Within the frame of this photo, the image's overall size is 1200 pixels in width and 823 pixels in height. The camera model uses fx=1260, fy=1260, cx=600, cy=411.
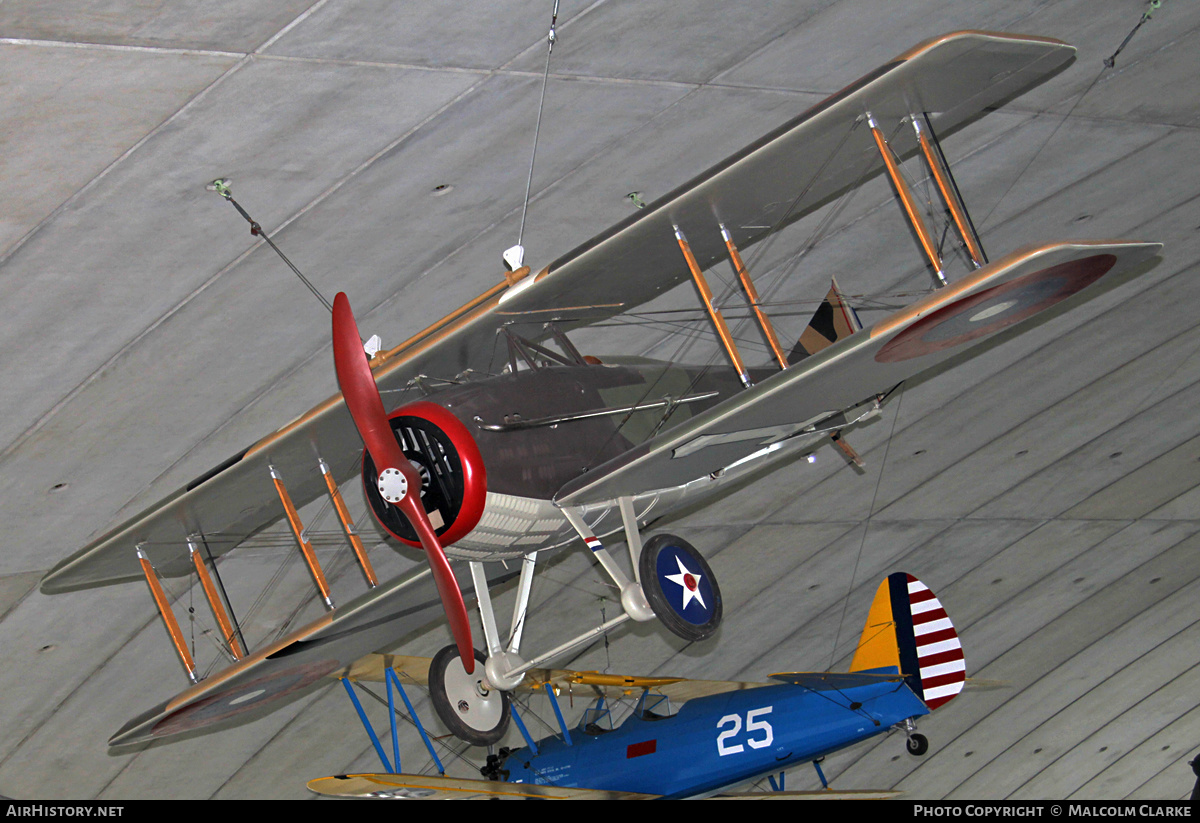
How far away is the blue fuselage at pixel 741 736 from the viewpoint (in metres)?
10.8

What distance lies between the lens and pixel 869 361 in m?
7.29

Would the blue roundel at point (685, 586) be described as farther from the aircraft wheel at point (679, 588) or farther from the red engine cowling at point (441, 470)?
the red engine cowling at point (441, 470)

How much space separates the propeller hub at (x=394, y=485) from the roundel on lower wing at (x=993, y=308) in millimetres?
2783

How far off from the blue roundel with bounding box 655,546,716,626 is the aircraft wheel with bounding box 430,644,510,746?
1849 mm

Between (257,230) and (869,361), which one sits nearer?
(869,361)

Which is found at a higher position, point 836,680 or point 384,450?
point 384,450

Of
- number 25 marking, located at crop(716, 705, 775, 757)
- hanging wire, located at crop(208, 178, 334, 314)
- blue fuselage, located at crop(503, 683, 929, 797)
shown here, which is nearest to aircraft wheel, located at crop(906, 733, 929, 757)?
blue fuselage, located at crop(503, 683, 929, 797)

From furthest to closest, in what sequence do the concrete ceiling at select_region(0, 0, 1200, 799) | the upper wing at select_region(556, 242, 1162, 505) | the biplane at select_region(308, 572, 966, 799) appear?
the biplane at select_region(308, 572, 966, 799), the concrete ceiling at select_region(0, 0, 1200, 799), the upper wing at select_region(556, 242, 1162, 505)

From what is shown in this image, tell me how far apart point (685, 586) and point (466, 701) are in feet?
7.06

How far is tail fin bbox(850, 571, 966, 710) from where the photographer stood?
1206 cm

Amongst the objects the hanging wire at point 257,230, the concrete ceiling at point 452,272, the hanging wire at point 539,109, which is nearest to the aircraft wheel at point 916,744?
the concrete ceiling at point 452,272

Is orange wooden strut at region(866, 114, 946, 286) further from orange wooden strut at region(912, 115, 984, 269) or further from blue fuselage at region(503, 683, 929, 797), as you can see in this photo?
blue fuselage at region(503, 683, 929, 797)

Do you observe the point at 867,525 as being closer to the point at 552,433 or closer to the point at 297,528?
the point at 297,528

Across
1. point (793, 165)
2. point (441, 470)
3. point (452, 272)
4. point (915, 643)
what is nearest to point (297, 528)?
point (452, 272)
